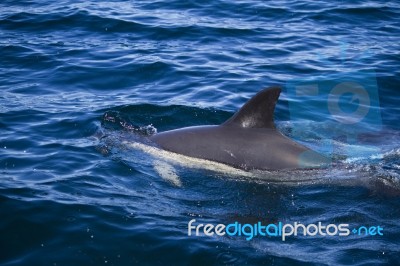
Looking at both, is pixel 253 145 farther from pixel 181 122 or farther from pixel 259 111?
pixel 181 122

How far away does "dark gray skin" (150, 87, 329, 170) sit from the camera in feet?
32.8

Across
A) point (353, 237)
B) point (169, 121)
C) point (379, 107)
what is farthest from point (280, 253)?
point (379, 107)

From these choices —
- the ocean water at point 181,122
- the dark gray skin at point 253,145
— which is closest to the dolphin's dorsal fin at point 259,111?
the dark gray skin at point 253,145

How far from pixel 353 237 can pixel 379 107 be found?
704 cm

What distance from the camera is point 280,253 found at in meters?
7.54

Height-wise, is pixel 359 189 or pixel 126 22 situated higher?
pixel 126 22

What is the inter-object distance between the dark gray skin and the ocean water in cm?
27

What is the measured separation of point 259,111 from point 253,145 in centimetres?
60

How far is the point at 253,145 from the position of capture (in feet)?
33.3

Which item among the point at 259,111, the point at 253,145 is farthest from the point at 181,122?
the point at 259,111

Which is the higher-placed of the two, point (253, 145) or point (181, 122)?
point (253, 145)

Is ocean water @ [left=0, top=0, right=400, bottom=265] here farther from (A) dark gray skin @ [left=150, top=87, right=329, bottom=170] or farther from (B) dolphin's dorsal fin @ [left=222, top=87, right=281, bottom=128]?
(B) dolphin's dorsal fin @ [left=222, top=87, right=281, bottom=128]

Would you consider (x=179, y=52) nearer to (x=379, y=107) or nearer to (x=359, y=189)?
(x=379, y=107)

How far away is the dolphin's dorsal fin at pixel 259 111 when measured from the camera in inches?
384
